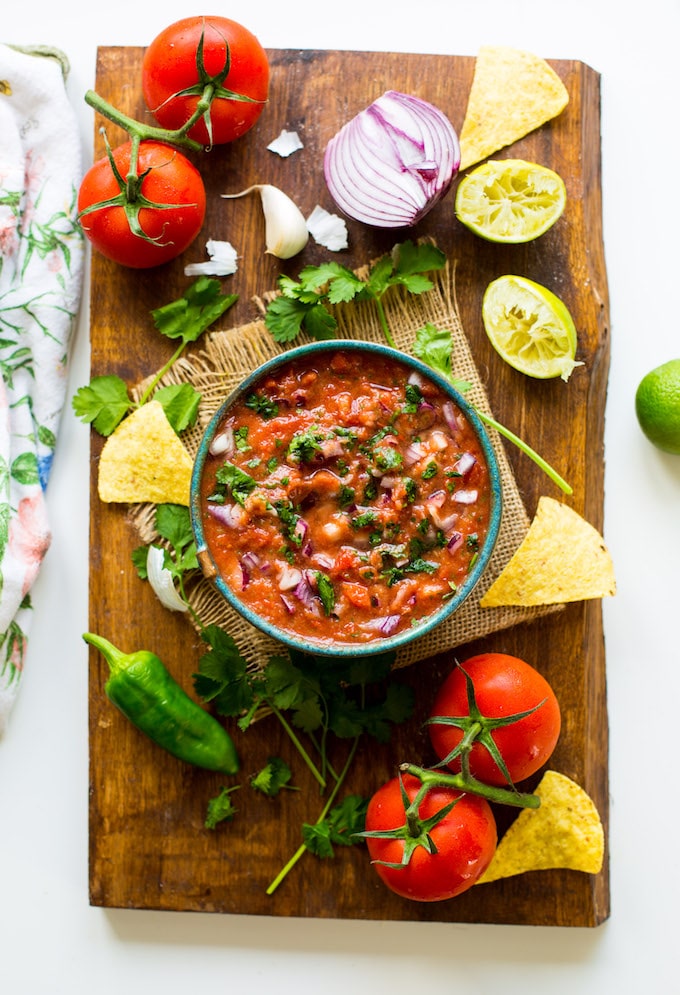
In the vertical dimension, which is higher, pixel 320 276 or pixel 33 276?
pixel 33 276

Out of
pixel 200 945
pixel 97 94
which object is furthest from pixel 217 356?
pixel 200 945

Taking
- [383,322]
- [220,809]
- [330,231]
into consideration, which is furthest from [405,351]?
[220,809]

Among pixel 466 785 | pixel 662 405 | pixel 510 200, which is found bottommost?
pixel 466 785

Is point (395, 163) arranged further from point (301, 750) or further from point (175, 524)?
point (301, 750)

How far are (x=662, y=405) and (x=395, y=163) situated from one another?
1.04 metres

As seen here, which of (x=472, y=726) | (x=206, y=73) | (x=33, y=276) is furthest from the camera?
(x=33, y=276)

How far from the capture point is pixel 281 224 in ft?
9.65

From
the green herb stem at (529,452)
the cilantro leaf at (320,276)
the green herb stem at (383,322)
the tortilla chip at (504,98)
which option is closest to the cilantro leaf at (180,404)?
the cilantro leaf at (320,276)

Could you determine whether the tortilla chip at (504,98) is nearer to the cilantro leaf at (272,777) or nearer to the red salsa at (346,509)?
the red salsa at (346,509)

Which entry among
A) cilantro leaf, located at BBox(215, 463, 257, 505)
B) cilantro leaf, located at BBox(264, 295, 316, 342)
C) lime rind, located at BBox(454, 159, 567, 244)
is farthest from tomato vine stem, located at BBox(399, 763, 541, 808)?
lime rind, located at BBox(454, 159, 567, 244)

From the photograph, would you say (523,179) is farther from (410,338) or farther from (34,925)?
(34,925)

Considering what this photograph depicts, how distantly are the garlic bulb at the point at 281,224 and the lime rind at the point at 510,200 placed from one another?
456 mm

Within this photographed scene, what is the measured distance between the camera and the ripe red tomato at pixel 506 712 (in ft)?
8.85

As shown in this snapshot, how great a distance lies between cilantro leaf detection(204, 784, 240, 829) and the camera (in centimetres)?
297
